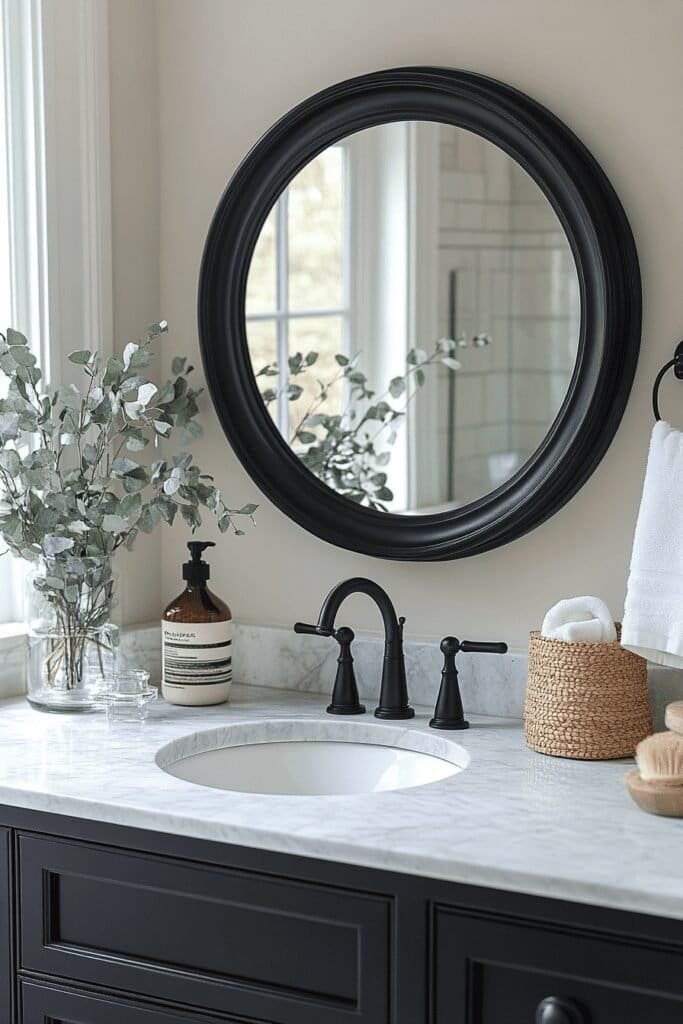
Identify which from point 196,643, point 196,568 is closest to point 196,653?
point 196,643

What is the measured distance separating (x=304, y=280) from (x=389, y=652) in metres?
0.61

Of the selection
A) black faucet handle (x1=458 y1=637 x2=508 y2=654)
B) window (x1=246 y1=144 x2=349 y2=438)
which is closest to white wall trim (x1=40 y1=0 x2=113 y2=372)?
window (x1=246 y1=144 x2=349 y2=438)

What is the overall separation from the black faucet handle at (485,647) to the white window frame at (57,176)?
2.36ft

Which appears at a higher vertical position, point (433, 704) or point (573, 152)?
→ point (573, 152)

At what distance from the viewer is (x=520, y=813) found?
4.82ft

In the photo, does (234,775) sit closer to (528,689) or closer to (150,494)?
(528,689)

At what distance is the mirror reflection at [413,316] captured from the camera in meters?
1.87

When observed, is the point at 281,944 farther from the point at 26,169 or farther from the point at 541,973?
the point at 26,169

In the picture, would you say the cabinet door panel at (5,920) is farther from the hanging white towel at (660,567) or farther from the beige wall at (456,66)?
the hanging white towel at (660,567)

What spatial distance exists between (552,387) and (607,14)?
0.52 meters

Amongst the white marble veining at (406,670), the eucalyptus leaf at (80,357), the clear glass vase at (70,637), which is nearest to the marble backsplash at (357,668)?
the white marble veining at (406,670)

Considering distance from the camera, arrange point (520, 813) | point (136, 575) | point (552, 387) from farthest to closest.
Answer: point (136, 575) → point (552, 387) → point (520, 813)

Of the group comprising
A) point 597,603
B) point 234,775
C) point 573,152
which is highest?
point 573,152

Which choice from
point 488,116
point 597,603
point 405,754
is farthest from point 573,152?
point 405,754
